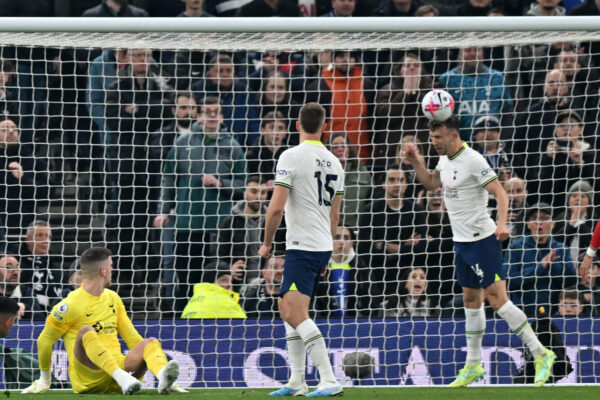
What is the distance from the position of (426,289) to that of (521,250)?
3.44 feet

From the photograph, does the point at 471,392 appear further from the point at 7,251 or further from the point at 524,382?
the point at 7,251

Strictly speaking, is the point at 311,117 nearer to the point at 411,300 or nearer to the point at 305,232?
the point at 305,232

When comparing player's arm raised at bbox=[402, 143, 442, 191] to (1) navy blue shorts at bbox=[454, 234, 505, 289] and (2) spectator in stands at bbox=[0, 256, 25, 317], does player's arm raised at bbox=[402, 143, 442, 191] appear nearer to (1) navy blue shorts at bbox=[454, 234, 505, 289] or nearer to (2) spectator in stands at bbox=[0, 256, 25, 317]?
(1) navy blue shorts at bbox=[454, 234, 505, 289]

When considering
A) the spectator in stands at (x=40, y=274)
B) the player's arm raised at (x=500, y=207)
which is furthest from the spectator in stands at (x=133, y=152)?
the player's arm raised at (x=500, y=207)

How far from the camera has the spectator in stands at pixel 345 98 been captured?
11.5 meters

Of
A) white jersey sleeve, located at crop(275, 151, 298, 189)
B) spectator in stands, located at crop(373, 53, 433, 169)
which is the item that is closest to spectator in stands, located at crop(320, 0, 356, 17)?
spectator in stands, located at crop(373, 53, 433, 169)

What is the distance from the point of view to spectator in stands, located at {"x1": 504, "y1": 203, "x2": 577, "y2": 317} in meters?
10.5

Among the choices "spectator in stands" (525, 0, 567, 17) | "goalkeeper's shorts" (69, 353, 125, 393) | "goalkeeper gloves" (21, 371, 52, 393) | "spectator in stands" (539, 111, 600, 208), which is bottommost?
"goalkeeper gloves" (21, 371, 52, 393)

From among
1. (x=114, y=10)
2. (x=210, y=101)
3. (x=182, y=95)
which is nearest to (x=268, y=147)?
(x=210, y=101)

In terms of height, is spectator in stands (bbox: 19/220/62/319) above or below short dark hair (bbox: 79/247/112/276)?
below

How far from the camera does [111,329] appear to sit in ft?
27.2

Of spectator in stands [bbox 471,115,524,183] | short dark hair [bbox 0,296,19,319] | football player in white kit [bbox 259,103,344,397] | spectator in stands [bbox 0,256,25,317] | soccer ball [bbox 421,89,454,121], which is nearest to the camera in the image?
football player in white kit [bbox 259,103,344,397]

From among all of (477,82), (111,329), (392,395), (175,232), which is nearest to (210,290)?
(175,232)

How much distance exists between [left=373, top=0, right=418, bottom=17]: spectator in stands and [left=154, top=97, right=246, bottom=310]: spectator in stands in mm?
2589
